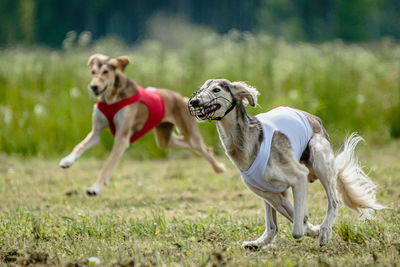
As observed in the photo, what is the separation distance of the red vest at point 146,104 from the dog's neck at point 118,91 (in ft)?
0.20

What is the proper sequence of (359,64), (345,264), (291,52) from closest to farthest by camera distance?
1. (345,264)
2. (359,64)
3. (291,52)

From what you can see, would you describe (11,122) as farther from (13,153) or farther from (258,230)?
(258,230)

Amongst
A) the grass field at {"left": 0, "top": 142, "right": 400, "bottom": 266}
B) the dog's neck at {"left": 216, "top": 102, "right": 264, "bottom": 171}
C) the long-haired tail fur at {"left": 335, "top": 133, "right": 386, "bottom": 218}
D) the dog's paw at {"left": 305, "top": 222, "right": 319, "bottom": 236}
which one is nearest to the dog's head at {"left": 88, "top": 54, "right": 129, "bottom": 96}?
the grass field at {"left": 0, "top": 142, "right": 400, "bottom": 266}

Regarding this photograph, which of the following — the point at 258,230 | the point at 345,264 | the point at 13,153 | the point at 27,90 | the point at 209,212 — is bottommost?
the point at 13,153

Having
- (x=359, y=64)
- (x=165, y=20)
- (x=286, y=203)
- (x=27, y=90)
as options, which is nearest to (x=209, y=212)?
(x=286, y=203)

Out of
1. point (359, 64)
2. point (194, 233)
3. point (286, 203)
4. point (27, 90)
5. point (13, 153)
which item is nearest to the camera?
point (286, 203)

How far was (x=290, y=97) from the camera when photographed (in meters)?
11.6

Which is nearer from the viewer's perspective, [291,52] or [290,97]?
[290,97]

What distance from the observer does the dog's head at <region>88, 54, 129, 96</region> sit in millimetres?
7590

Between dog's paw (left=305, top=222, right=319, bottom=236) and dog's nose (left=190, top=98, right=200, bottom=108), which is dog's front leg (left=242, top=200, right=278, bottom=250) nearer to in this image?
dog's paw (left=305, top=222, right=319, bottom=236)

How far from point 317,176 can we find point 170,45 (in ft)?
38.6

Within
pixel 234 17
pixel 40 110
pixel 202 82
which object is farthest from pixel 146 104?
pixel 234 17

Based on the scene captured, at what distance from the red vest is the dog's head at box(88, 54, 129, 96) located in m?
0.24

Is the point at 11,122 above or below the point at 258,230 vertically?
below
